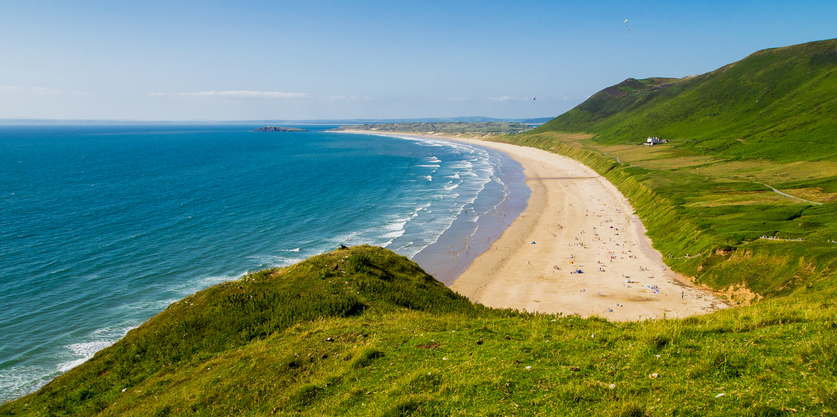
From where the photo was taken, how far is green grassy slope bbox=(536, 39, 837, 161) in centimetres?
10844

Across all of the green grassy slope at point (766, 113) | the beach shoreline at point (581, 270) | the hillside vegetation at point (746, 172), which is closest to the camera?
the beach shoreline at point (581, 270)

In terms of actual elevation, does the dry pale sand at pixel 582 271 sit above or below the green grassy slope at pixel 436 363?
below

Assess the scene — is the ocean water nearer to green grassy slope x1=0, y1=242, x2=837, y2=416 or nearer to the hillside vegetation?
green grassy slope x1=0, y1=242, x2=837, y2=416

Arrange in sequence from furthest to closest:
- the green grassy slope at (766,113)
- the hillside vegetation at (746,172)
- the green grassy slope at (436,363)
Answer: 1. the green grassy slope at (766,113)
2. the hillside vegetation at (746,172)
3. the green grassy slope at (436,363)

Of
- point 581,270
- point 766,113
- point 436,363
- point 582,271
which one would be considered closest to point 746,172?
point 581,270

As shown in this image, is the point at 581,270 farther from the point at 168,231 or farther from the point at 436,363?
the point at 168,231

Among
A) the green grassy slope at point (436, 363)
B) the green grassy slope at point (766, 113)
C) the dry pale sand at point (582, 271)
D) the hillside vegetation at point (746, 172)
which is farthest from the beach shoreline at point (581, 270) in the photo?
the green grassy slope at point (766, 113)

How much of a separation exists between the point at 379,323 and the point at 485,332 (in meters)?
5.95

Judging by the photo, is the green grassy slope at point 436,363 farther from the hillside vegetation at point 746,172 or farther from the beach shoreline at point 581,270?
the hillside vegetation at point 746,172

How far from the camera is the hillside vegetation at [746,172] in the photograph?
130 feet

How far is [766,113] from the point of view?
14550 cm

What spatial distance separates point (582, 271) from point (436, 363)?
36746 millimetres

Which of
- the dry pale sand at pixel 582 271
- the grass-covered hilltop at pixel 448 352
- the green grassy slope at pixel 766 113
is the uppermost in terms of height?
the green grassy slope at pixel 766 113

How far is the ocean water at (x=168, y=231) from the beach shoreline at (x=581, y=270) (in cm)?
419
